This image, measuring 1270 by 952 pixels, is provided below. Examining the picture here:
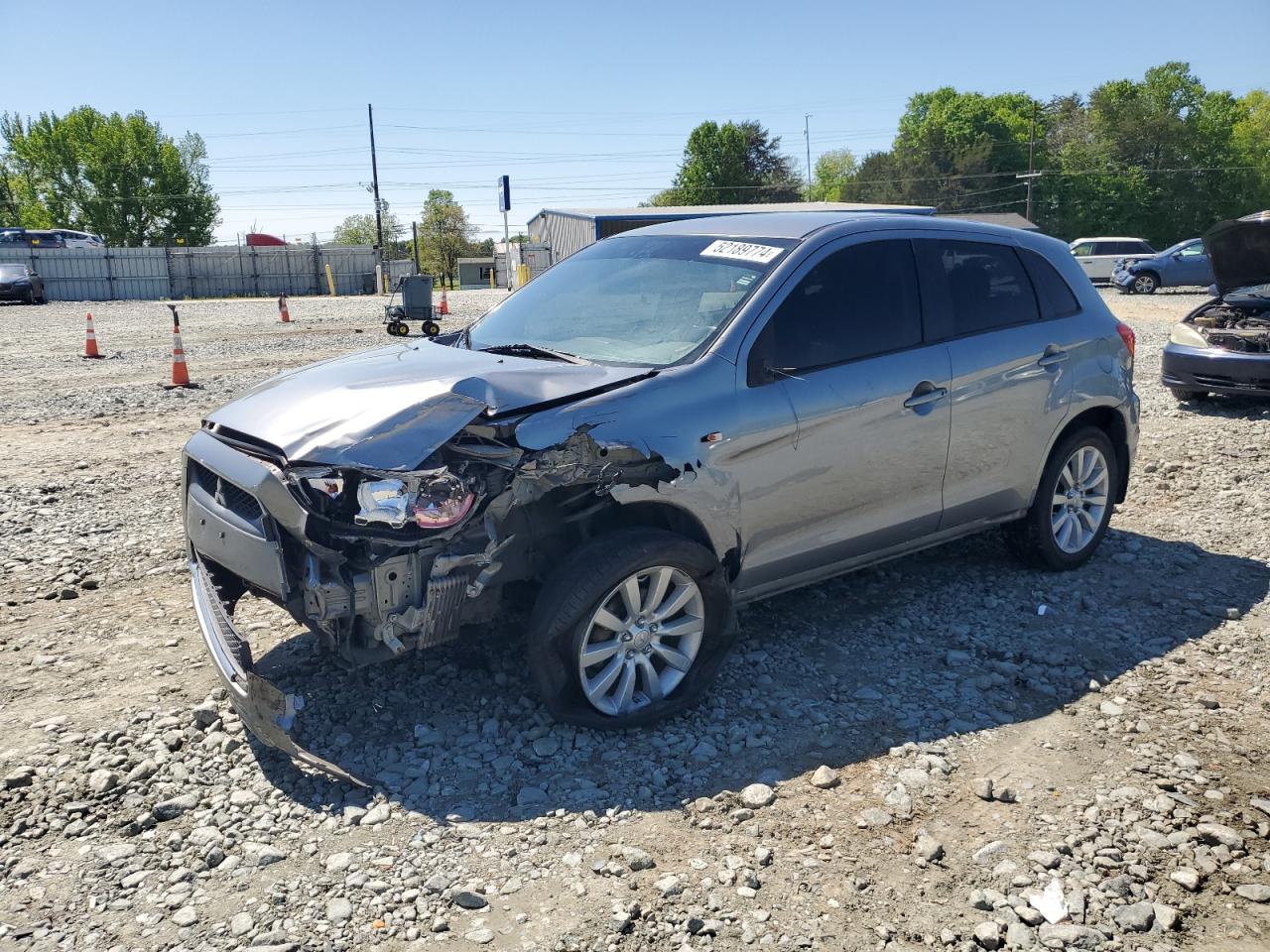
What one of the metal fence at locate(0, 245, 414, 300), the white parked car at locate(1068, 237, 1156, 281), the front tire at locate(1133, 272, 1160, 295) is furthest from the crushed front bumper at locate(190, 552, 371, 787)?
the metal fence at locate(0, 245, 414, 300)

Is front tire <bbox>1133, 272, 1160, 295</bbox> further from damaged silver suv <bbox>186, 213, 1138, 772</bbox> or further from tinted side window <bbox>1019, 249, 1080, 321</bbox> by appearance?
damaged silver suv <bbox>186, 213, 1138, 772</bbox>

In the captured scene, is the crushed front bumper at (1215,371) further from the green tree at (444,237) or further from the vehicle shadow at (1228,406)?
the green tree at (444,237)

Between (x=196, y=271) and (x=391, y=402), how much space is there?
51.9 m

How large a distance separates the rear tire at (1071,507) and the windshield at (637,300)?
2098 millimetres

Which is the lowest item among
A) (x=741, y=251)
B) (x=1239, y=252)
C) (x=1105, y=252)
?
(x=741, y=251)

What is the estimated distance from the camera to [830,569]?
174 inches

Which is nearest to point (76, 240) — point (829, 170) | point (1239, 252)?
point (1239, 252)

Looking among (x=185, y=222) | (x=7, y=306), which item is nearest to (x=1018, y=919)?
(x=7, y=306)

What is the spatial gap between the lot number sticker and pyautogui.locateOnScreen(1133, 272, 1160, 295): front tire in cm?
3106

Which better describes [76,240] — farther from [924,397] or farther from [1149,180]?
[1149,180]

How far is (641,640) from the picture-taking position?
3814 mm

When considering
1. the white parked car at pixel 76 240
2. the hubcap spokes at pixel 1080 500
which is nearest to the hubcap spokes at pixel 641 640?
the hubcap spokes at pixel 1080 500

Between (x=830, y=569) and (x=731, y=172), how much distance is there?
94.0 meters

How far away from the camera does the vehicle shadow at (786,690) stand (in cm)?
355
